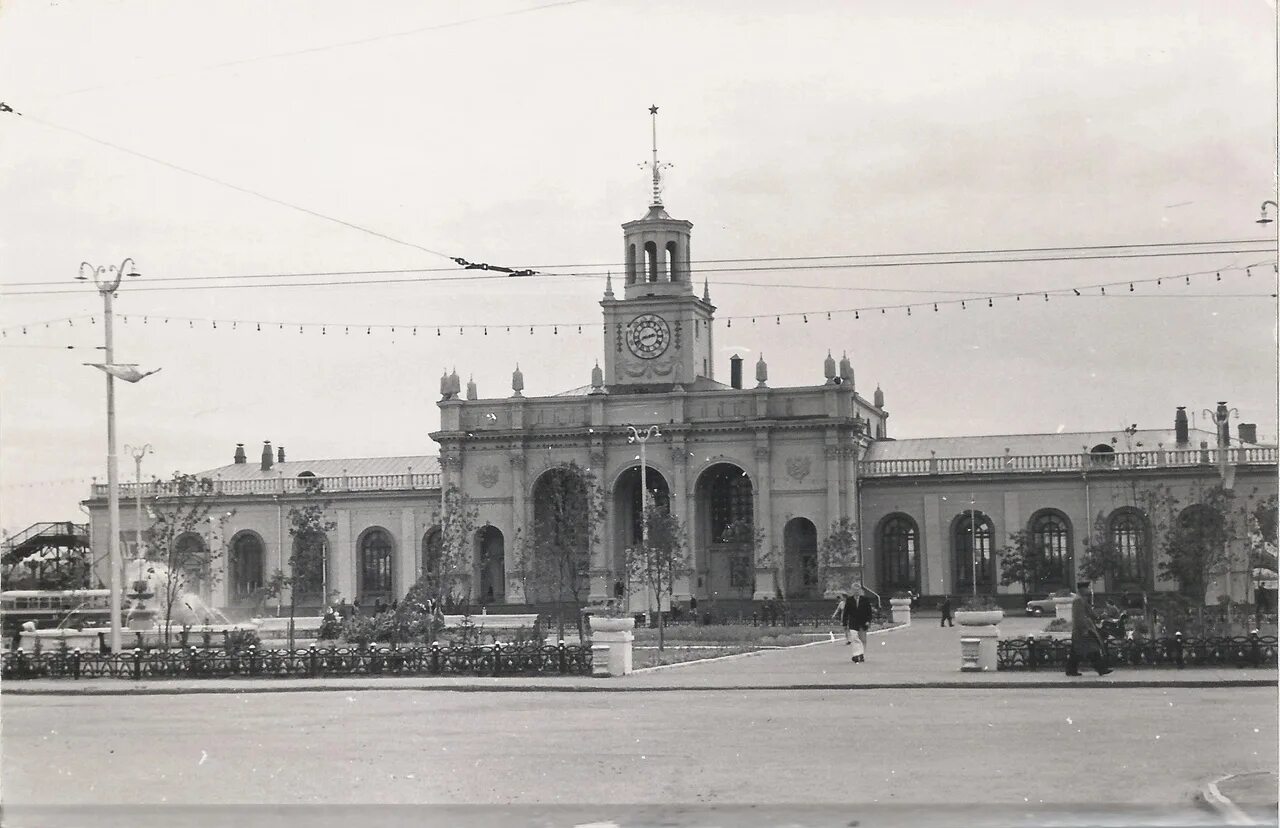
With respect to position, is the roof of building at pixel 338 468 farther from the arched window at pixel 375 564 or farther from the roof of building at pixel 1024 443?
the roof of building at pixel 1024 443

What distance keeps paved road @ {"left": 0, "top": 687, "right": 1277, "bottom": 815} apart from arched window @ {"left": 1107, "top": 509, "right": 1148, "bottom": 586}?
5041cm

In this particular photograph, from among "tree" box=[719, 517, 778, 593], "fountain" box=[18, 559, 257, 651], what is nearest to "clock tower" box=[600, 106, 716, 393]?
"tree" box=[719, 517, 778, 593]

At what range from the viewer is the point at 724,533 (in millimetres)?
74312

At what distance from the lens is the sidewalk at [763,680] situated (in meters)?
24.3

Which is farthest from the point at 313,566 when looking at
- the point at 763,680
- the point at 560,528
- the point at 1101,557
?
the point at 763,680

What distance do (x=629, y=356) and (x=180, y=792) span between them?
63.2 metres

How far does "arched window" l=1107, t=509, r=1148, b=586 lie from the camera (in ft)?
236

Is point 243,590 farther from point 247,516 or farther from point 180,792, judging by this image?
point 180,792

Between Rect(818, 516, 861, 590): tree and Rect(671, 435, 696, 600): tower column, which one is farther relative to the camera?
Rect(671, 435, 696, 600): tower column

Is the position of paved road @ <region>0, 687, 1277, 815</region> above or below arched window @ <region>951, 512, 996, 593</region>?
below

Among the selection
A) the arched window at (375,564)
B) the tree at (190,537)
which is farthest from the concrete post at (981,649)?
the arched window at (375,564)

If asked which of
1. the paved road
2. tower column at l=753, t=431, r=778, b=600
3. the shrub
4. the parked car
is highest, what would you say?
tower column at l=753, t=431, r=778, b=600

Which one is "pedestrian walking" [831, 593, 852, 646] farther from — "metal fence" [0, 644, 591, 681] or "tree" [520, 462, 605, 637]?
"tree" [520, 462, 605, 637]

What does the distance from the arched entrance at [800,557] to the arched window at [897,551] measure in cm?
345
